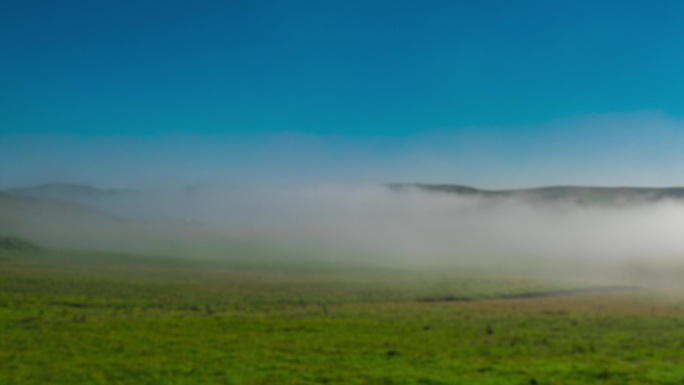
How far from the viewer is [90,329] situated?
33.2m

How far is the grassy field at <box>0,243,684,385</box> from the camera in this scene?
23.4m

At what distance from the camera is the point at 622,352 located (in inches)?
1134

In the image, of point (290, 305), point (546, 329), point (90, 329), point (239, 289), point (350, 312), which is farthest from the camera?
point (239, 289)

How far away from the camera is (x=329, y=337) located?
32344 millimetres

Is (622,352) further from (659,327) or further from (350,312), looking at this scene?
(350,312)

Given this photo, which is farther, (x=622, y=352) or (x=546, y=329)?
(x=546, y=329)

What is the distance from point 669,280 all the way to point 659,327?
5512 cm

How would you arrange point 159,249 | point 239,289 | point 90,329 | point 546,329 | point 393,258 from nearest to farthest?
point 90,329 < point 546,329 < point 239,289 < point 393,258 < point 159,249

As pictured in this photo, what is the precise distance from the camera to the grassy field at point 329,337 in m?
23.4

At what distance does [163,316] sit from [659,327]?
3239 centimetres

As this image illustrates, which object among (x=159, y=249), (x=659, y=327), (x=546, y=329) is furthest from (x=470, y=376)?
(x=159, y=249)

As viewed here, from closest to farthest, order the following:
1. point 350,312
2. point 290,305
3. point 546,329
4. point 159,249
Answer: point 546,329, point 350,312, point 290,305, point 159,249

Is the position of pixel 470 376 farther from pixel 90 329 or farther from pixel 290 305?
pixel 290 305

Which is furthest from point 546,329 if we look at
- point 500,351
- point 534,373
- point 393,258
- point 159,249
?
point 159,249
